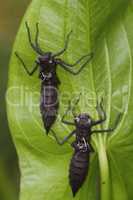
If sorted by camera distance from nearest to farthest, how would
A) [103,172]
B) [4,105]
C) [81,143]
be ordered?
[103,172]
[81,143]
[4,105]

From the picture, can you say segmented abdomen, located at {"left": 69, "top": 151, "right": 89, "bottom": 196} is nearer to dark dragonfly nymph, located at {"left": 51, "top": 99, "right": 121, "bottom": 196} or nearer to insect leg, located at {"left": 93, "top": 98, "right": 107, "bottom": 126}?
dark dragonfly nymph, located at {"left": 51, "top": 99, "right": 121, "bottom": 196}

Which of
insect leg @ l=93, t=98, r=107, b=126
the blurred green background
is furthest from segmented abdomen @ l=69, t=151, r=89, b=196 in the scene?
the blurred green background

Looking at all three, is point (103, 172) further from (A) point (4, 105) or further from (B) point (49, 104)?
(A) point (4, 105)

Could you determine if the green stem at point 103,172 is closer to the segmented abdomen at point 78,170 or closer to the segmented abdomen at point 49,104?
the segmented abdomen at point 78,170

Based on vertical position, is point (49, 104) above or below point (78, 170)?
above

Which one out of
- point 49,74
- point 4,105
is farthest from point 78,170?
point 4,105

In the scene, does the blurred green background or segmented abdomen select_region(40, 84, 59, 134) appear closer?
segmented abdomen select_region(40, 84, 59, 134)

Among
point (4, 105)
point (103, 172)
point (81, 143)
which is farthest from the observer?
point (4, 105)
